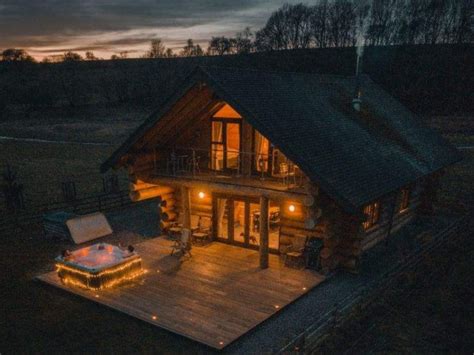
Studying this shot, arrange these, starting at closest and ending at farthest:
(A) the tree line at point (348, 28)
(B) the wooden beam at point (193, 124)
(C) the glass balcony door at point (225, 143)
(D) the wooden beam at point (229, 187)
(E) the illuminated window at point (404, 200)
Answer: (D) the wooden beam at point (229, 187), (B) the wooden beam at point (193, 124), (C) the glass balcony door at point (225, 143), (E) the illuminated window at point (404, 200), (A) the tree line at point (348, 28)

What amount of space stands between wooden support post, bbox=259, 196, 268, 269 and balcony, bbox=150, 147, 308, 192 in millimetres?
592

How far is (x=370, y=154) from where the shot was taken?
14.3 m

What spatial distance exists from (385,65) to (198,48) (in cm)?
6595

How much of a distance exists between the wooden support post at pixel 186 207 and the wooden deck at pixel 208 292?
127 centimetres

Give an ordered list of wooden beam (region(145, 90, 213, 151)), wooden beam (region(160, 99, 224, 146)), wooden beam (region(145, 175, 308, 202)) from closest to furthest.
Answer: wooden beam (region(145, 175, 308, 202)), wooden beam (region(145, 90, 213, 151)), wooden beam (region(160, 99, 224, 146))

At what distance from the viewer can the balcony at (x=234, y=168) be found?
520 inches

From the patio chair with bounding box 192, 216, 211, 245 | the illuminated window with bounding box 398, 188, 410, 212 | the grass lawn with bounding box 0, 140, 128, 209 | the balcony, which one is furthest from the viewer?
the grass lawn with bounding box 0, 140, 128, 209

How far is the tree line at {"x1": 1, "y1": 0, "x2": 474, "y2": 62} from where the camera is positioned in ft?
276

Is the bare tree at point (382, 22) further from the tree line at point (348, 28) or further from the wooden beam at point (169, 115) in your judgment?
the wooden beam at point (169, 115)

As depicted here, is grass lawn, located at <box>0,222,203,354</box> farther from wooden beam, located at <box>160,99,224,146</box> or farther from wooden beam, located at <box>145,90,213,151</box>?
wooden beam, located at <box>160,99,224,146</box>

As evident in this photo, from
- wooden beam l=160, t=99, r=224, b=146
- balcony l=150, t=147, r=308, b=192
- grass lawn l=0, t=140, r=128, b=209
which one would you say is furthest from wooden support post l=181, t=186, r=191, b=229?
grass lawn l=0, t=140, r=128, b=209

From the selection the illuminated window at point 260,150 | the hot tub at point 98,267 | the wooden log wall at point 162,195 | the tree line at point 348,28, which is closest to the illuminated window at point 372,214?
the illuminated window at point 260,150

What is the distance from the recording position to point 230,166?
49.6ft

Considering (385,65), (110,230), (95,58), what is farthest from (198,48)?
(110,230)
